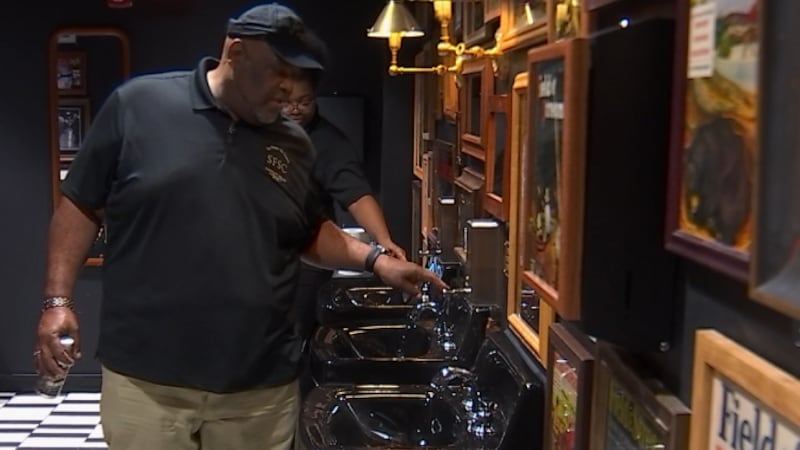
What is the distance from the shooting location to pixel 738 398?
0.93 metres

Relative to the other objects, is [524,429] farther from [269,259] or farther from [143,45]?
[143,45]

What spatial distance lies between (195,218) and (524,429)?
837 millimetres

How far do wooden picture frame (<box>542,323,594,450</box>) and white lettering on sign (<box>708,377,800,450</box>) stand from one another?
1.55 feet

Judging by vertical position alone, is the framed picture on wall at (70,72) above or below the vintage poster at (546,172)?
above

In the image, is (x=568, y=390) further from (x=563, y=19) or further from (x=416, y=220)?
(x=416, y=220)

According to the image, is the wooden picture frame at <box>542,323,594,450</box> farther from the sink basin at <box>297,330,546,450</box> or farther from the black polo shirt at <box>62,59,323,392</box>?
the black polo shirt at <box>62,59,323,392</box>

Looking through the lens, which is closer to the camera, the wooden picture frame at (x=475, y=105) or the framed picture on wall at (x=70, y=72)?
the wooden picture frame at (x=475, y=105)

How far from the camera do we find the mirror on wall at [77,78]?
5152 mm

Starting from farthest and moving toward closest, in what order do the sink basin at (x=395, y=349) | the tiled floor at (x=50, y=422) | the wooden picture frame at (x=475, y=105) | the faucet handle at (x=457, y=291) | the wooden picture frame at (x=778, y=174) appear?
the tiled floor at (x=50, y=422)
the faucet handle at (x=457, y=291)
the wooden picture frame at (x=475, y=105)
the sink basin at (x=395, y=349)
the wooden picture frame at (x=778, y=174)

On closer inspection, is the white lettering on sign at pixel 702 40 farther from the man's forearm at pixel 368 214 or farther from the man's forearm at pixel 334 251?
the man's forearm at pixel 368 214

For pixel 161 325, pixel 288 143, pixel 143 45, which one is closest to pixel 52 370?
→ pixel 161 325

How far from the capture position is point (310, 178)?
2.23m

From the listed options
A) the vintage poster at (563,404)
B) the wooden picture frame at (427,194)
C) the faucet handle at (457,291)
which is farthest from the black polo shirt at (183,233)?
the wooden picture frame at (427,194)

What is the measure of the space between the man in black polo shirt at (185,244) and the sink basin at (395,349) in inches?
20.7
